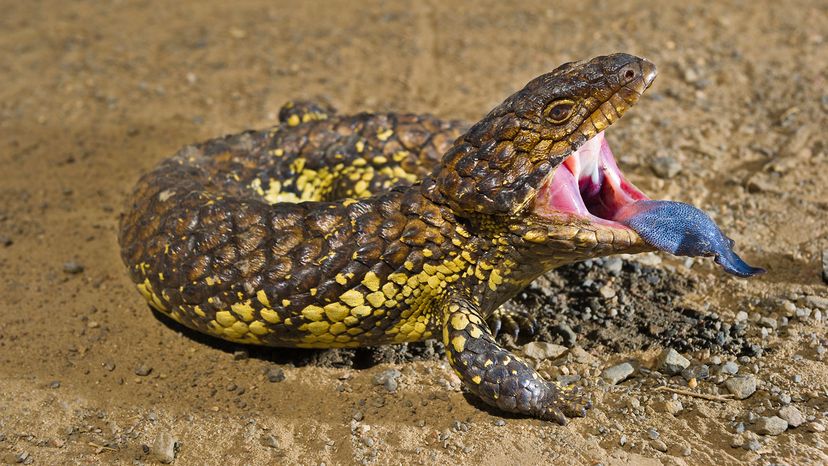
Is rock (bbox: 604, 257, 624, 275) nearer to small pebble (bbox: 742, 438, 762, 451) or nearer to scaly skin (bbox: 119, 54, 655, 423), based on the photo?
scaly skin (bbox: 119, 54, 655, 423)

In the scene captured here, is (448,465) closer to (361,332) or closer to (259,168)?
(361,332)

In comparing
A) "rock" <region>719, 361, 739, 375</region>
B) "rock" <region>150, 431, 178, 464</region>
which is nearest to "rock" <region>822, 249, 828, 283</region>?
"rock" <region>719, 361, 739, 375</region>

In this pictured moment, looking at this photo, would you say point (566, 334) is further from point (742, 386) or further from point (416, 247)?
point (416, 247)

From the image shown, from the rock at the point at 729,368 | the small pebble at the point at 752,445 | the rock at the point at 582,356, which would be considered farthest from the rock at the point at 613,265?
the small pebble at the point at 752,445

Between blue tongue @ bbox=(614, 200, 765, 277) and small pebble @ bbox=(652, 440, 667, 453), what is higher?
blue tongue @ bbox=(614, 200, 765, 277)

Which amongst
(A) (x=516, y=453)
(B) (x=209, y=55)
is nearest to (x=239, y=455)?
(A) (x=516, y=453)
